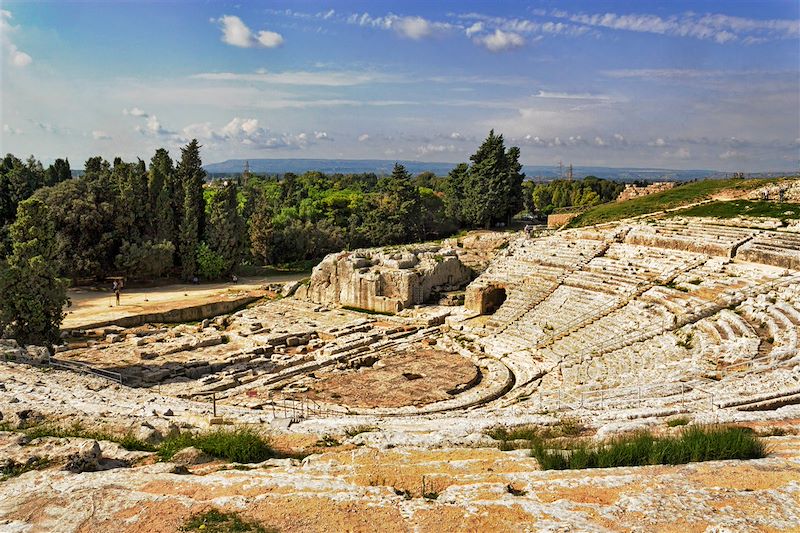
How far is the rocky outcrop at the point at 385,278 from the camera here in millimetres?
30094

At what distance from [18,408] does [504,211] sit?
43712 millimetres

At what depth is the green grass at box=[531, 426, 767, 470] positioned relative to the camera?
6773mm

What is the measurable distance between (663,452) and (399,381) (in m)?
13.3

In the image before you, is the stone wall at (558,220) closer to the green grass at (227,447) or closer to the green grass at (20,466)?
the green grass at (227,447)

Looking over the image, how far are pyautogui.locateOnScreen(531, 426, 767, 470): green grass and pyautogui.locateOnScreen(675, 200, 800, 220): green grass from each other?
25.5 meters

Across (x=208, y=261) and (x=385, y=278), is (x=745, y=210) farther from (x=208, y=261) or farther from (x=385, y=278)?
(x=208, y=261)

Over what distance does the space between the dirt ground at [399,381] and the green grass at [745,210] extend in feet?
62.1

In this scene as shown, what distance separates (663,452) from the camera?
6.79 metres

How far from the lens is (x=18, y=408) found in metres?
10.2

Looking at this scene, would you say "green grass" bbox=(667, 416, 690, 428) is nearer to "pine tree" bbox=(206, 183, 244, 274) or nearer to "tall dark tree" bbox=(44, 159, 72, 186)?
"pine tree" bbox=(206, 183, 244, 274)

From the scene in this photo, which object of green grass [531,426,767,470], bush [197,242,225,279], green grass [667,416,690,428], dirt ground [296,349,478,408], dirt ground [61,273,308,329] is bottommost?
dirt ground [296,349,478,408]

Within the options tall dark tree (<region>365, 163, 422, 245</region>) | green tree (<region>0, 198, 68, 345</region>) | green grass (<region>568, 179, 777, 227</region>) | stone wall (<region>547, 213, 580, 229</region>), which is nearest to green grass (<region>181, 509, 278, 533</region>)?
green tree (<region>0, 198, 68, 345</region>)

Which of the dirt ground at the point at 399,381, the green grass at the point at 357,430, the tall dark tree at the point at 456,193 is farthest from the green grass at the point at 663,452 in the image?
the tall dark tree at the point at 456,193

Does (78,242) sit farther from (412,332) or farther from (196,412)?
(196,412)
